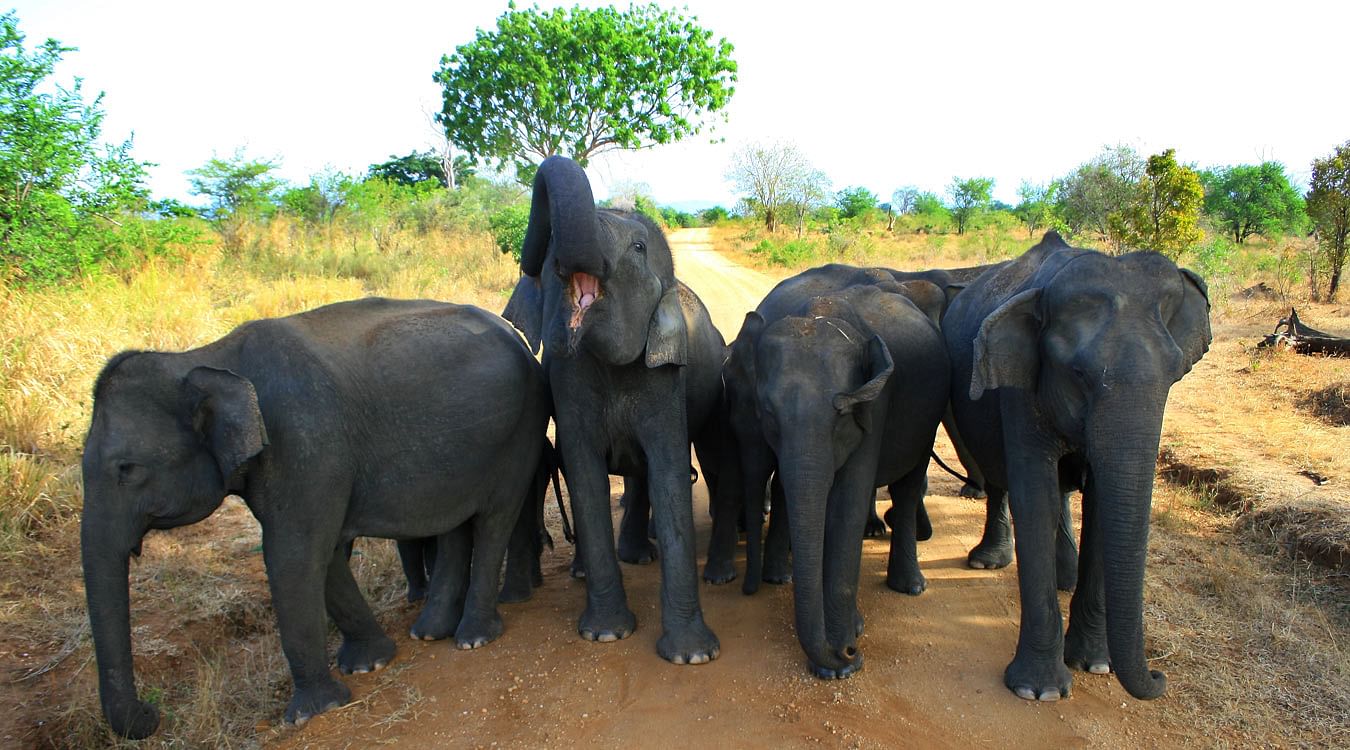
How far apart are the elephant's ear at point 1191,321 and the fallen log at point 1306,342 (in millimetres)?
9429

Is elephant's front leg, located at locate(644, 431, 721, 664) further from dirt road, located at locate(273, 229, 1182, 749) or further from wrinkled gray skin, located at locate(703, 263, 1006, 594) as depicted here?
wrinkled gray skin, located at locate(703, 263, 1006, 594)

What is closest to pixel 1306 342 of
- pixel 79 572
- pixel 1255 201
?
pixel 79 572

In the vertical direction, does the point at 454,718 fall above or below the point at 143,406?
below

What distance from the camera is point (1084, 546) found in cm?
458

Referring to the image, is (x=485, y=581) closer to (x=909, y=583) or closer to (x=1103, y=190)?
(x=909, y=583)

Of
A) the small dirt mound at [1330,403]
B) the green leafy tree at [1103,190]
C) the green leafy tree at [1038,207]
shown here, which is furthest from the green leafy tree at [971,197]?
the small dirt mound at [1330,403]

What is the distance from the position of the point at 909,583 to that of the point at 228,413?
403cm

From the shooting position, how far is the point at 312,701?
435 centimetres

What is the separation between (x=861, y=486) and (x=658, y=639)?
1454mm

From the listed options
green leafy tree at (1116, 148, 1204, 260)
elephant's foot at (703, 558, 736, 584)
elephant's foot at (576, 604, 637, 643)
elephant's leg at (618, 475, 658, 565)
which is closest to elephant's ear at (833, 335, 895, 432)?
elephant's foot at (703, 558, 736, 584)

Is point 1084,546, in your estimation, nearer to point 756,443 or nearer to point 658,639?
point 756,443

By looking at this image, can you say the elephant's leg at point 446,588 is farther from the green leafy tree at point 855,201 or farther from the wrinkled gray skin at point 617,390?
the green leafy tree at point 855,201

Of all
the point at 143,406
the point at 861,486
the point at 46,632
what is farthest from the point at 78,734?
the point at 861,486

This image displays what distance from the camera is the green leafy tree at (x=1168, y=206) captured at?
17.2 metres
